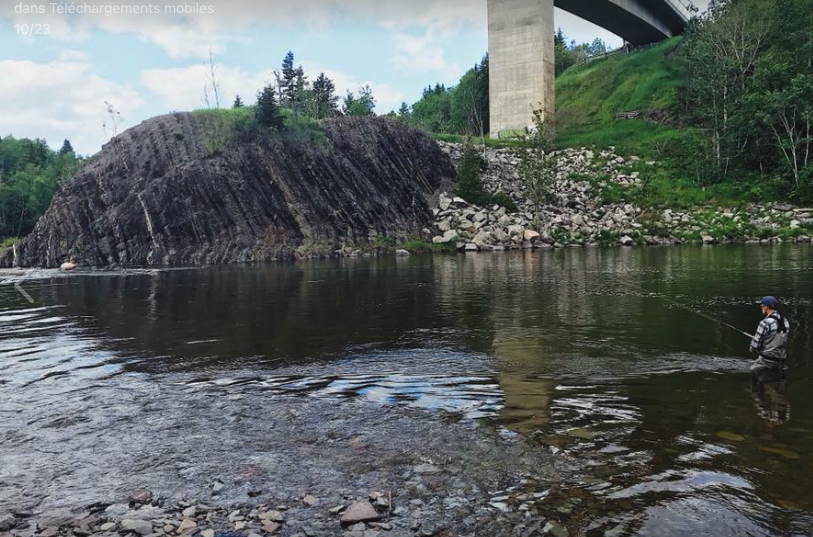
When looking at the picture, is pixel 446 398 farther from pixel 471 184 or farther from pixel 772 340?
pixel 471 184

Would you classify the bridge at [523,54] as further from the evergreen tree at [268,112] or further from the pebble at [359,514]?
the pebble at [359,514]

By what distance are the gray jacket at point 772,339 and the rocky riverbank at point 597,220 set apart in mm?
48500

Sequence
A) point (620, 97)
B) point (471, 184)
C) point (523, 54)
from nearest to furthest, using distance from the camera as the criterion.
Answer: point (471, 184), point (523, 54), point (620, 97)

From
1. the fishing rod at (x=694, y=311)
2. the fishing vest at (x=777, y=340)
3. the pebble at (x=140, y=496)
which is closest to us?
the pebble at (x=140, y=496)

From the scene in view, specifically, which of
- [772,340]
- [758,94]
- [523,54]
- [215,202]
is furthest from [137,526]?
[523,54]

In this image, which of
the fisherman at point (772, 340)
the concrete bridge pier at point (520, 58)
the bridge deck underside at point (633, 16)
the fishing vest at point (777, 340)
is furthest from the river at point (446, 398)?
the bridge deck underside at point (633, 16)

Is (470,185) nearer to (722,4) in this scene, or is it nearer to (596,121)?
(596,121)

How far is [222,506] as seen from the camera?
694 cm

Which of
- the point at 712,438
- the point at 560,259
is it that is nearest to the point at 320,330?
the point at 712,438

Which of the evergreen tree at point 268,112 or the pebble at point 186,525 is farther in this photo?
the evergreen tree at point 268,112

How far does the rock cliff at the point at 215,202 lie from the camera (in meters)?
61.4

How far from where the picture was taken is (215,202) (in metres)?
63.0

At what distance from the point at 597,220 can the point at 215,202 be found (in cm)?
4419

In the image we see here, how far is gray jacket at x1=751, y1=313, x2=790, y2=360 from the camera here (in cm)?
1166
